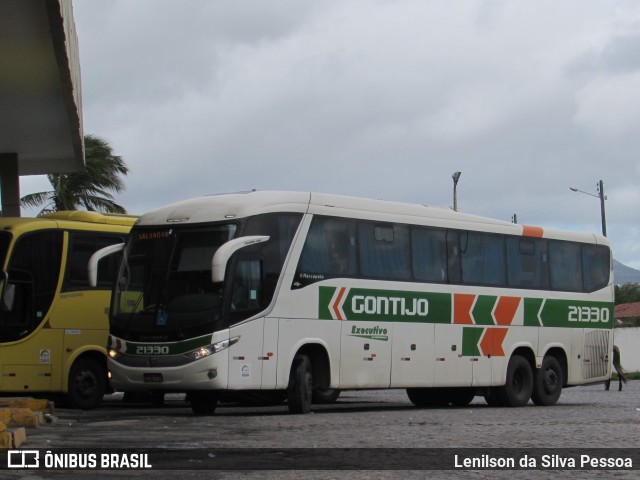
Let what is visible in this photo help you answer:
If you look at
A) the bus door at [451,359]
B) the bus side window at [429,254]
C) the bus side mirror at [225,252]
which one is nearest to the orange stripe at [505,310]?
the bus door at [451,359]

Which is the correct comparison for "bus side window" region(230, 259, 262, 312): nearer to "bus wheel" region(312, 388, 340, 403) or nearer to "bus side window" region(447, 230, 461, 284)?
"bus wheel" region(312, 388, 340, 403)

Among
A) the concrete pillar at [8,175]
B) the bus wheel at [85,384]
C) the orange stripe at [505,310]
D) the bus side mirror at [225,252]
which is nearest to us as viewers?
the bus side mirror at [225,252]

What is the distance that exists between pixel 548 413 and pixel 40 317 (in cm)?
887

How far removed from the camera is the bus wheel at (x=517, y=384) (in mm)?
22547

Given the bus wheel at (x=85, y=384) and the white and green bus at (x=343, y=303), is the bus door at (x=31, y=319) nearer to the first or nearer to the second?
the bus wheel at (x=85, y=384)

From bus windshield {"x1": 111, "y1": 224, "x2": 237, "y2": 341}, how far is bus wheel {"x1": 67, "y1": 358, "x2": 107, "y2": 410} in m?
3.30

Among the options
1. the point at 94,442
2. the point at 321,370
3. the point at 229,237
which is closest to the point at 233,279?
the point at 229,237

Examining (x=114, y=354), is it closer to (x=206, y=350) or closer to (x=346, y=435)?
(x=206, y=350)

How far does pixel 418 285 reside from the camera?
20.6 metres

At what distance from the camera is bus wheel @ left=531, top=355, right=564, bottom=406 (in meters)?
23.2

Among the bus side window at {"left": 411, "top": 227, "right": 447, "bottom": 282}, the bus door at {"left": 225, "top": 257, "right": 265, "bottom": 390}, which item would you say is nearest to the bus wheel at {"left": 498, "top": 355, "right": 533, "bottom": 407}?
the bus side window at {"left": 411, "top": 227, "right": 447, "bottom": 282}

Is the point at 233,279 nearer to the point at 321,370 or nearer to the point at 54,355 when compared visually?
the point at 321,370

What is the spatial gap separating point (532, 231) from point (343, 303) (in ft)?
19.8

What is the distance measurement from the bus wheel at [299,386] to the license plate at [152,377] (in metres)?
2.08
